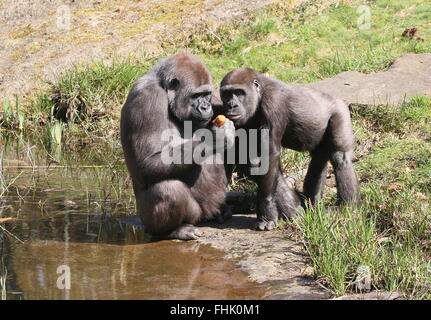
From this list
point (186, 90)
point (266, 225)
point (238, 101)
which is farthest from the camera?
point (238, 101)

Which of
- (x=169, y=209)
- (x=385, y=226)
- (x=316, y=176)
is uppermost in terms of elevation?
(x=316, y=176)

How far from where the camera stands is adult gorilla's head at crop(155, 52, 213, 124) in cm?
593

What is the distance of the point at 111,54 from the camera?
1234 centimetres

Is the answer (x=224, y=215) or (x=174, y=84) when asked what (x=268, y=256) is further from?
(x=174, y=84)

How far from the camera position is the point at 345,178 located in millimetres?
6414

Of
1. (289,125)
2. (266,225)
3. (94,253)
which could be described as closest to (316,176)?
(289,125)

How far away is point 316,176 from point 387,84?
10.6 feet

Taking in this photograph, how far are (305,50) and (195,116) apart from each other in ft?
19.6

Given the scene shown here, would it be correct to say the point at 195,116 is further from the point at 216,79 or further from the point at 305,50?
the point at 305,50

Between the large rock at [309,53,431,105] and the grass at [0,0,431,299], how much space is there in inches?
11.9

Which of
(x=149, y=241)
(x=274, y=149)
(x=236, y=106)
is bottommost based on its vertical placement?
(x=149, y=241)

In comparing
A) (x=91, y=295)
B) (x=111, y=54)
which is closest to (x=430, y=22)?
(x=111, y=54)

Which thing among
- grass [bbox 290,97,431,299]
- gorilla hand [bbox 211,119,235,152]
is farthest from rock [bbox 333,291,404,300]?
gorilla hand [bbox 211,119,235,152]

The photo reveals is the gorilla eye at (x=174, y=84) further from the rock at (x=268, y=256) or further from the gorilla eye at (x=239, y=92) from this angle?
the rock at (x=268, y=256)
